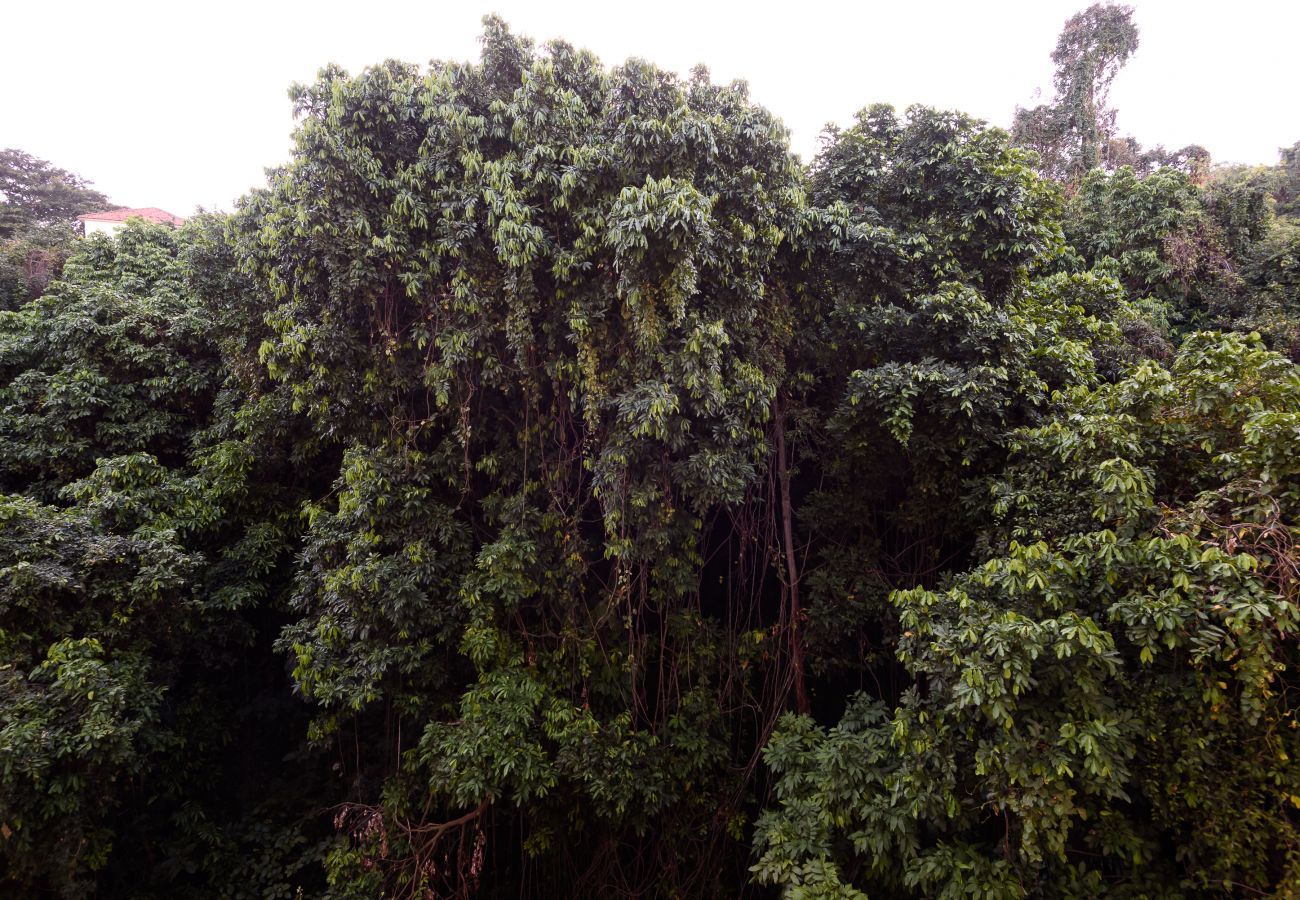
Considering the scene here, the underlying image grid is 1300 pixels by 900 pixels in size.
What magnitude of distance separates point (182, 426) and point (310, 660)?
3.78 meters

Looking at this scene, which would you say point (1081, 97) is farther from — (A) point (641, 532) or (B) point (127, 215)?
(B) point (127, 215)

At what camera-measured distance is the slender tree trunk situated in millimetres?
5414

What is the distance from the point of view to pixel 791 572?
5598 millimetres

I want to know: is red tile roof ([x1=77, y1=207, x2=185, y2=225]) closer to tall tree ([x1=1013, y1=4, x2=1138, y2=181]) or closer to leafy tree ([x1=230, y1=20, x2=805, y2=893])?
leafy tree ([x1=230, y1=20, x2=805, y2=893])

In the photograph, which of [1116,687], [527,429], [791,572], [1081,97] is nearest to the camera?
[1116,687]

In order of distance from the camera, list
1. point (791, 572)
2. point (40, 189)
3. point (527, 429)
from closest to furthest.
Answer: point (527, 429)
point (791, 572)
point (40, 189)

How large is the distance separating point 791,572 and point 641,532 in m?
1.59

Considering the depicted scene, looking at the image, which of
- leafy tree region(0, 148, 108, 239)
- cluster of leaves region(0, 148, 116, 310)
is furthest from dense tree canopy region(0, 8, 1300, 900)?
leafy tree region(0, 148, 108, 239)

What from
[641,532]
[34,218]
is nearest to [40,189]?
[34,218]

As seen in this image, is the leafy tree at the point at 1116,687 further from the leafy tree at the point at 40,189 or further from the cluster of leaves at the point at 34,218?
the leafy tree at the point at 40,189

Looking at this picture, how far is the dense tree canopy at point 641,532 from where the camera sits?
10.8 ft

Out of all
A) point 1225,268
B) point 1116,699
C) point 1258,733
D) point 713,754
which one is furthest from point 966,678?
point 1225,268

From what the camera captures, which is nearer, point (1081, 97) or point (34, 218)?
point (1081, 97)

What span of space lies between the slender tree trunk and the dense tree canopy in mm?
48
